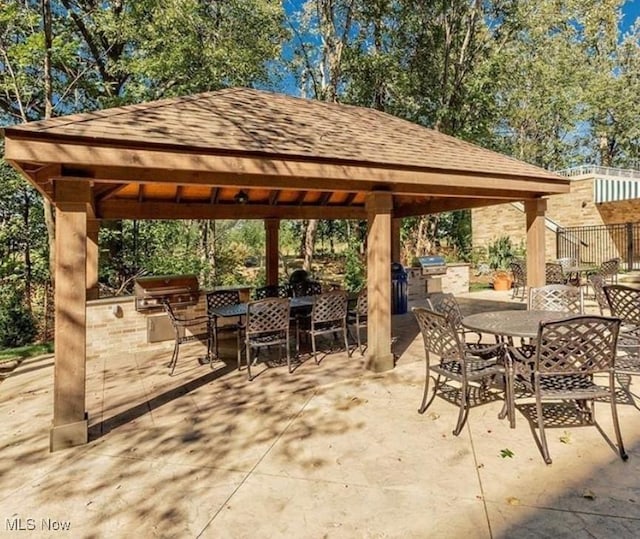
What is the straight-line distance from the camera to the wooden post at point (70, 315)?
11.6 feet

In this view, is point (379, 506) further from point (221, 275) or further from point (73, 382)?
point (221, 275)

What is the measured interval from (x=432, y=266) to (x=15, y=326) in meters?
10.9

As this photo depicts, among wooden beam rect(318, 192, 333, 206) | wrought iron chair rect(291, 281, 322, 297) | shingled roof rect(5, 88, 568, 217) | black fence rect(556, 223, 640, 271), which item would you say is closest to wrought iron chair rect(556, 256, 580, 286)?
black fence rect(556, 223, 640, 271)

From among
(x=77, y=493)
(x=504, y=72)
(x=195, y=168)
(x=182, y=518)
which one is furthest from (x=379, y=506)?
(x=504, y=72)

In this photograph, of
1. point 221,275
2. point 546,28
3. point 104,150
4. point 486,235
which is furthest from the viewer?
point 486,235

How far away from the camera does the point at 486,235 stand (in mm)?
19797

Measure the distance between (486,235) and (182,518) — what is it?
19821 mm

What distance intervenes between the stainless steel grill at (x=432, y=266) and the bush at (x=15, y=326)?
10296 mm

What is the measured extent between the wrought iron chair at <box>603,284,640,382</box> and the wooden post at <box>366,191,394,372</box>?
257 centimetres

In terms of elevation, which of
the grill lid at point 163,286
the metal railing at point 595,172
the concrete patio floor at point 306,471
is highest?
the metal railing at point 595,172

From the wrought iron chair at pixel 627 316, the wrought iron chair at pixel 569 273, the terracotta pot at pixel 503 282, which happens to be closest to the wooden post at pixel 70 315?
the wrought iron chair at pixel 627 316

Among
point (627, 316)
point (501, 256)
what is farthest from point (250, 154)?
point (501, 256)

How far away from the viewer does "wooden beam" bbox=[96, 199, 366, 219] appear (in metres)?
7.14

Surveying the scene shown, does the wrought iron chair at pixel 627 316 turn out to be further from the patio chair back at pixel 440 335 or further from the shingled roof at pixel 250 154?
the shingled roof at pixel 250 154
